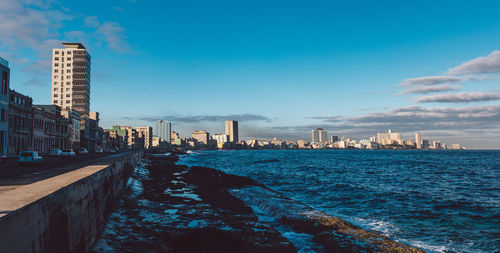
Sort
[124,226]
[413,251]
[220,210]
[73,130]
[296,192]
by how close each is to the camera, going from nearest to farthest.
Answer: [413,251] → [124,226] → [220,210] → [296,192] → [73,130]

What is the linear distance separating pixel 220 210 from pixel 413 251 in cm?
1179

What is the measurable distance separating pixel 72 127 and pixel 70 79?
6166 cm

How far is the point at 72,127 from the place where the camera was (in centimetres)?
10206

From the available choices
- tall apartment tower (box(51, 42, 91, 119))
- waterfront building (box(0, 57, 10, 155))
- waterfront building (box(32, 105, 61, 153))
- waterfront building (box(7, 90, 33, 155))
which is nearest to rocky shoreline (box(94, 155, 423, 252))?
waterfront building (box(0, 57, 10, 155))

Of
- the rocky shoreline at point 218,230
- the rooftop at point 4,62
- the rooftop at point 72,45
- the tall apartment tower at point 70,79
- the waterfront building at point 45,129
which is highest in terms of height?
the rooftop at point 72,45

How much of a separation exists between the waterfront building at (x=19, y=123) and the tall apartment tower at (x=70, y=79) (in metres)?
92.0

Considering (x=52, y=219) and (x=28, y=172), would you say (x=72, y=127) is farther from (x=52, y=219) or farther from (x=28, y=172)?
(x=52, y=219)

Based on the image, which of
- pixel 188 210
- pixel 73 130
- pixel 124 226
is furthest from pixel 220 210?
pixel 73 130

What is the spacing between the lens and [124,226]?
15.3 m

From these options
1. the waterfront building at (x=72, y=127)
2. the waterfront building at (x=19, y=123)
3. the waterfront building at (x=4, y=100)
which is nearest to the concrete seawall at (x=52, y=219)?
the waterfront building at (x=4, y=100)

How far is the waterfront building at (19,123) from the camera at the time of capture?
55531 millimetres

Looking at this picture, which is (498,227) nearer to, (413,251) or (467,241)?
(467,241)

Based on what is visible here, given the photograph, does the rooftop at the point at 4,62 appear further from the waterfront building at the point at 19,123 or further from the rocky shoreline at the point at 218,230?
the rocky shoreline at the point at 218,230

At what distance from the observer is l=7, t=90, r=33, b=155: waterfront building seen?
2186 inches
